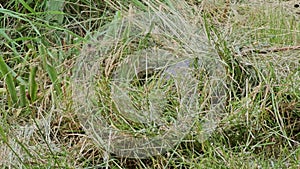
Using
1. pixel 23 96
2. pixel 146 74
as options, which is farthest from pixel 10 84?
pixel 146 74

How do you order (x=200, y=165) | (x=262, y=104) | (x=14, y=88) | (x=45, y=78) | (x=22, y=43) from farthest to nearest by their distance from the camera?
(x=22, y=43) → (x=45, y=78) → (x=14, y=88) → (x=262, y=104) → (x=200, y=165)

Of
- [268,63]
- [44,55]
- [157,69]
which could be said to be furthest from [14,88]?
[268,63]

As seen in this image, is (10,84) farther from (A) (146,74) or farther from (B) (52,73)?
(A) (146,74)

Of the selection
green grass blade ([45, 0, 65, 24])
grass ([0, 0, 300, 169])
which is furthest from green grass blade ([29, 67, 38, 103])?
green grass blade ([45, 0, 65, 24])

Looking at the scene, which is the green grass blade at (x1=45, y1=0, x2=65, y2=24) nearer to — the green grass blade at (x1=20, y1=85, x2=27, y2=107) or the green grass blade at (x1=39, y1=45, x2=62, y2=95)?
the green grass blade at (x1=39, y1=45, x2=62, y2=95)

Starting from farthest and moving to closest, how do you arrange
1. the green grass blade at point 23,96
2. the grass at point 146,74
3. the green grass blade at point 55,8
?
the green grass blade at point 55,8
the green grass blade at point 23,96
the grass at point 146,74

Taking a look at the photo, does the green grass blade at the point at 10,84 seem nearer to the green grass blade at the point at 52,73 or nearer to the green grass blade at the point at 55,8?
the green grass blade at the point at 52,73

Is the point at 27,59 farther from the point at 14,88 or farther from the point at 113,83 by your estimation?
the point at 113,83

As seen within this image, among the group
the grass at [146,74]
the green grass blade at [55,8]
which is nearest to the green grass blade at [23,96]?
the grass at [146,74]
